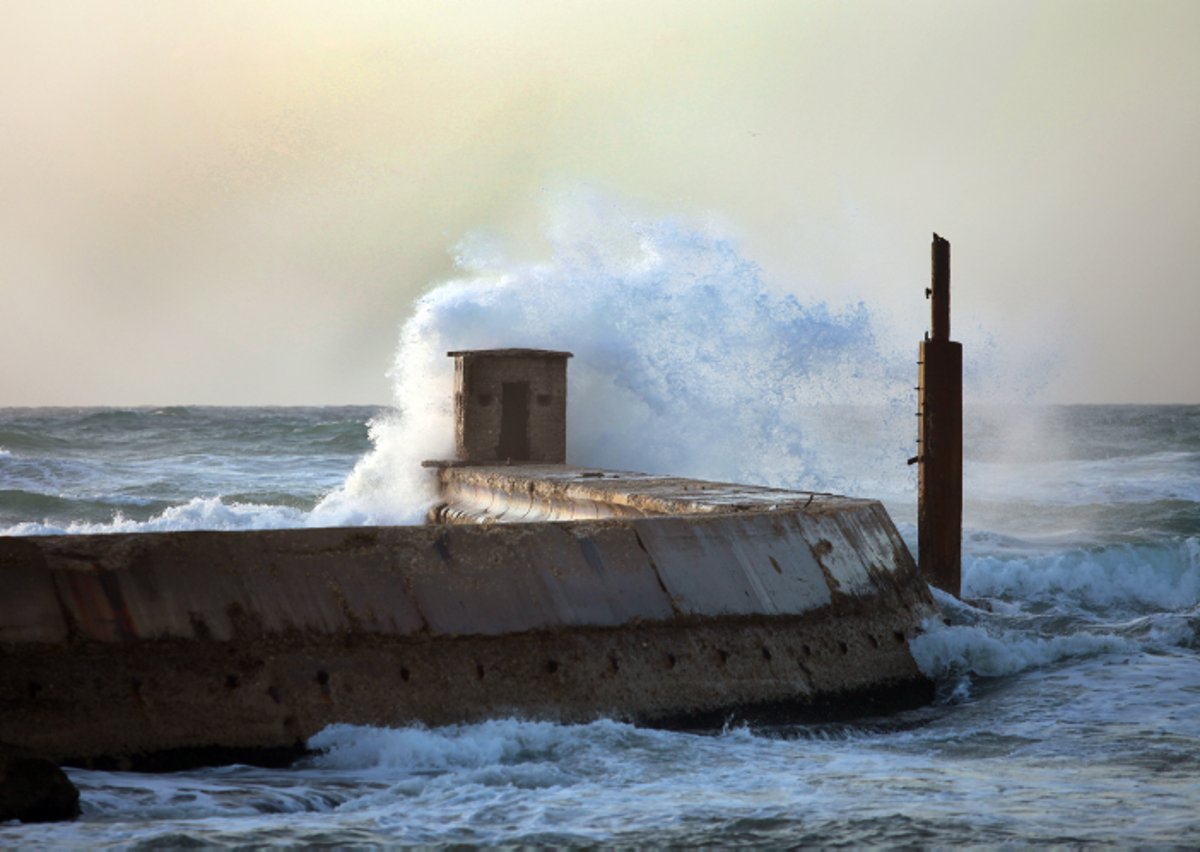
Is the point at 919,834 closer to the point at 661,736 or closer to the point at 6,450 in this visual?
the point at 661,736

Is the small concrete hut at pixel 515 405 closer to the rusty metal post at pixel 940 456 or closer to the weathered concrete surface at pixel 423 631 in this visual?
the rusty metal post at pixel 940 456

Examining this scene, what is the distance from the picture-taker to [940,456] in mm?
9227

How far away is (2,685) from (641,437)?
1126cm

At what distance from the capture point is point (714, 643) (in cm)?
655

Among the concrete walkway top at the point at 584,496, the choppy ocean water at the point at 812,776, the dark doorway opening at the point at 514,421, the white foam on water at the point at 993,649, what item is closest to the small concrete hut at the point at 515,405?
Result: the dark doorway opening at the point at 514,421

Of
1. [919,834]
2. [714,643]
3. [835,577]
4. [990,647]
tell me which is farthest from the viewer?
[990,647]

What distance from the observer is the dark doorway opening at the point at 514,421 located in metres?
13.9

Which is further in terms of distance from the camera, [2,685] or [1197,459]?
[1197,459]

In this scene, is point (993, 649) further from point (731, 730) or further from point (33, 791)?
point (33, 791)

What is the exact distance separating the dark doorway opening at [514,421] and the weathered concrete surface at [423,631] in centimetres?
663

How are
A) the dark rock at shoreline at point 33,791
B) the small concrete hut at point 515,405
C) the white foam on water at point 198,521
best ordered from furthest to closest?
1. the white foam on water at point 198,521
2. the small concrete hut at point 515,405
3. the dark rock at shoreline at point 33,791

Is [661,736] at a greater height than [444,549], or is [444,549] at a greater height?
[444,549]

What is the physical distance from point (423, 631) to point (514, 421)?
801 cm

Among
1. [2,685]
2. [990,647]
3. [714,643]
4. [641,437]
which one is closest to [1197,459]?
[641,437]
